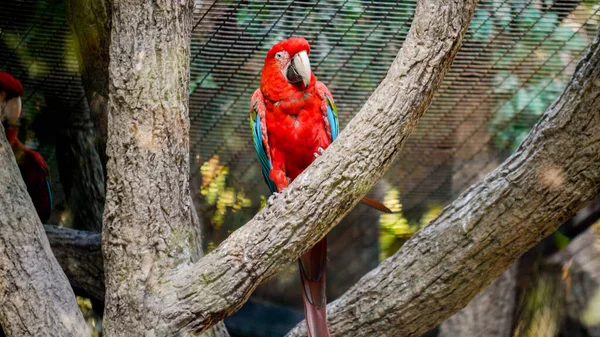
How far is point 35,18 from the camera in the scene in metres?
2.91

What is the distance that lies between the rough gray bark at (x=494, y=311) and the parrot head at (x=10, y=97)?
2.53m

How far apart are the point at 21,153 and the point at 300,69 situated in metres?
1.65

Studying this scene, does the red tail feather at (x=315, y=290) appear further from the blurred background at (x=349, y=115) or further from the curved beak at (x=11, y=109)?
the curved beak at (x=11, y=109)

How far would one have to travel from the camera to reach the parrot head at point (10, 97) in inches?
122

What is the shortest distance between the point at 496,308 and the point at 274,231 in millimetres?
2217

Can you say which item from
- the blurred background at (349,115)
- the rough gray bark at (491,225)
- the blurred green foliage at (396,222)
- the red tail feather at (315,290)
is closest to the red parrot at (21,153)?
the blurred background at (349,115)

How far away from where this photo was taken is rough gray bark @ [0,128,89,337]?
2141 millimetres

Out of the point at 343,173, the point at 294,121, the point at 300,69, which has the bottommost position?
the point at 343,173

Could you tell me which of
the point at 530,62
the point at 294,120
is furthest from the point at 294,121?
the point at 530,62

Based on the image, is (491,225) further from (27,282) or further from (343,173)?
(27,282)

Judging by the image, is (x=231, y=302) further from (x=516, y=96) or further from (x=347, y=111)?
(x=516, y=96)

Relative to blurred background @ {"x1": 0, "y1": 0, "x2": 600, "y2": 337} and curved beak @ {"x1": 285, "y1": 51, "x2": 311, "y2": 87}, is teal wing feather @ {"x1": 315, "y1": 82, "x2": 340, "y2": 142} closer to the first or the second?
curved beak @ {"x1": 285, "y1": 51, "x2": 311, "y2": 87}

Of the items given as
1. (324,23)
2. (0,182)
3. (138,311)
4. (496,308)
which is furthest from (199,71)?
(496,308)

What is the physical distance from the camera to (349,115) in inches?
134
